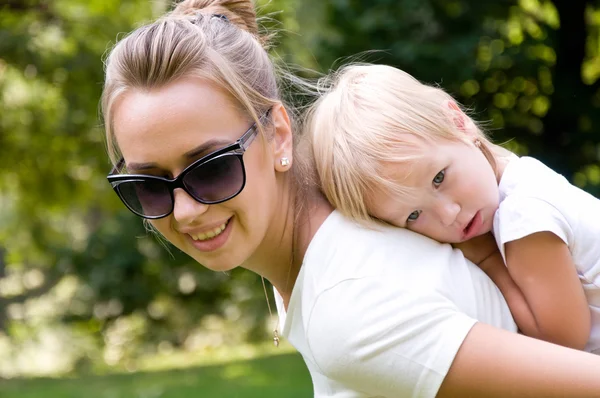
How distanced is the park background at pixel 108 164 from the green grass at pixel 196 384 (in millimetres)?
39

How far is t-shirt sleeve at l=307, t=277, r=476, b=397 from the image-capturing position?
176cm

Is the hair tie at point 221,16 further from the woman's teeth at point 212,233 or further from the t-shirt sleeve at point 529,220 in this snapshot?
the t-shirt sleeve at point 529,220

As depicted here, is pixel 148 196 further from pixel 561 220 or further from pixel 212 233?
pixel 561 220

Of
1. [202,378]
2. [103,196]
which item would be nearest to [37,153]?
[103,196]

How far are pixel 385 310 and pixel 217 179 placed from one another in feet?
1.77

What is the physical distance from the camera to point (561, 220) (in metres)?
2.00

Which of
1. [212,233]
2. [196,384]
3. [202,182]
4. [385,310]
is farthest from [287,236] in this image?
[196,384]

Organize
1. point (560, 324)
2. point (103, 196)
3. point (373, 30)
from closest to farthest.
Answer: point (560, 324)
point (373, 30)
point (103, 196)

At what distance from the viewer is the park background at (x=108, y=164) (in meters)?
8.09

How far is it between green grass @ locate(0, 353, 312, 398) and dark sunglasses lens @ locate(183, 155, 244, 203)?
15.9 feet

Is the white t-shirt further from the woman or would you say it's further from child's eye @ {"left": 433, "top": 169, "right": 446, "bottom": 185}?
child's eye @ {"left": 433, "top": 169, "right": 446, "bottom": 185}

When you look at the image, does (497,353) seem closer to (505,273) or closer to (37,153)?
(505,273)

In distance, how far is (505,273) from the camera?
6.97 ft

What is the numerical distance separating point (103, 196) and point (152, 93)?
10797 mm
